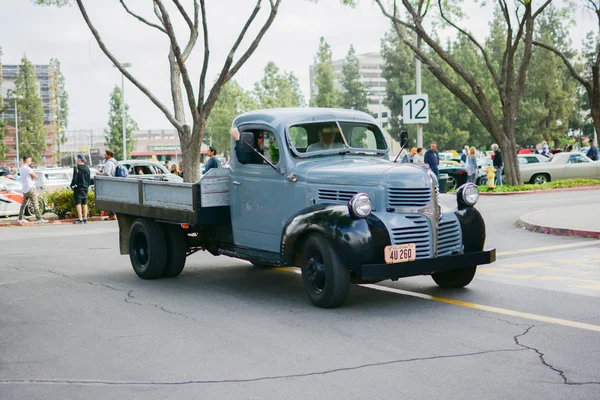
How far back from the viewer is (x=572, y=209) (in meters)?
18.4

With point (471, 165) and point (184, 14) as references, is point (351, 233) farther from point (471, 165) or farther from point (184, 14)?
point (471, 165)

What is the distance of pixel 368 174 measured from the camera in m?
8.02

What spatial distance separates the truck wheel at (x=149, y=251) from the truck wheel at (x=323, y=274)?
2972 mm

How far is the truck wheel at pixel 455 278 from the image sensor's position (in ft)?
29.0

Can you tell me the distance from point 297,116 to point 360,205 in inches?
81.4

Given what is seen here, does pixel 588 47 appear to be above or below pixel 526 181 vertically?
above

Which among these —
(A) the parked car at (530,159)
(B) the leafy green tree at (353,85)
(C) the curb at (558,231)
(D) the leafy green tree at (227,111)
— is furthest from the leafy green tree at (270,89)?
(C) the curb at (558,231)

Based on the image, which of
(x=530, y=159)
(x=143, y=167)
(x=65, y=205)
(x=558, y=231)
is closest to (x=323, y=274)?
(x=558, y=231)

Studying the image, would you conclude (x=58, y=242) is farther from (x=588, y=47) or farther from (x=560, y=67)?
(x=588, y=47)

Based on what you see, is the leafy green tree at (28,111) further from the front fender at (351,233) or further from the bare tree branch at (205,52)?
the front fender at (351,233)

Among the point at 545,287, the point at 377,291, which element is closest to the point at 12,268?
the point at 377,291

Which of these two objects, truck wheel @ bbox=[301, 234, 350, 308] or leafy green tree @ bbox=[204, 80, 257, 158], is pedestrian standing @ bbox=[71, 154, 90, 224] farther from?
leafy green tree @ bbox=[204, 80, 257, 158]

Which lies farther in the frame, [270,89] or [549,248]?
[270,89]

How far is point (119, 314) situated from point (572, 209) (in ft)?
44.3
